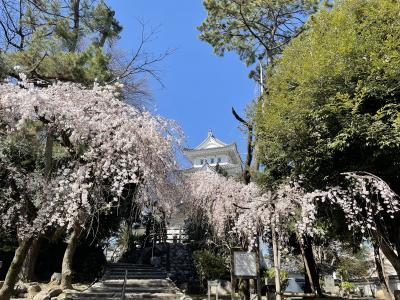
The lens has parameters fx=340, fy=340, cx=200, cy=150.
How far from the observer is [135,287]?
10.8 m

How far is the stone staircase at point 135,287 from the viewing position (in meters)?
9.23

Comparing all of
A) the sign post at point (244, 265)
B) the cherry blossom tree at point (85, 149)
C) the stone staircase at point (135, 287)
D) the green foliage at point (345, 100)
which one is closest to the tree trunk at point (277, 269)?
the sign post at point (244, 265)

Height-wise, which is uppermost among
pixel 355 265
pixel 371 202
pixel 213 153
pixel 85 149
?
pixel 213 153

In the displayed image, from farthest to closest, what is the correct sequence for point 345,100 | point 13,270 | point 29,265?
point 29,265, point 345,100, point 13,270

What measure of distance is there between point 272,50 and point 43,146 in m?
9.33

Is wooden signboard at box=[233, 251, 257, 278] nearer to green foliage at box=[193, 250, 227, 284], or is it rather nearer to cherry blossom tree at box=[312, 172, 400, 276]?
cherry blossom tree at box=[312, 172, 400, 276]

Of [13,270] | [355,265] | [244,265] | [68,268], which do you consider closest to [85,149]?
[13,270]

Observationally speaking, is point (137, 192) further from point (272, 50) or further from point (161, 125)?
point (272, 50)

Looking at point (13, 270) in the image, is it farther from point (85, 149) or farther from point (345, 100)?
point (345, 100)

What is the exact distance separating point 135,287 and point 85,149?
6150mm

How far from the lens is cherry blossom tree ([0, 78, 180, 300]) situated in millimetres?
6074

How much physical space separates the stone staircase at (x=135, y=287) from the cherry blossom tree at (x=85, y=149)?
349 centimetres

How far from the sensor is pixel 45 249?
576 inches

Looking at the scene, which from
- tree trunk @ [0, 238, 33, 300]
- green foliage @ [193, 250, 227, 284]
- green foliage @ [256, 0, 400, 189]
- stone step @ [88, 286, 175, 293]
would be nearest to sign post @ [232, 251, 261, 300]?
green foliage @ [256, 0, 400, 189]
